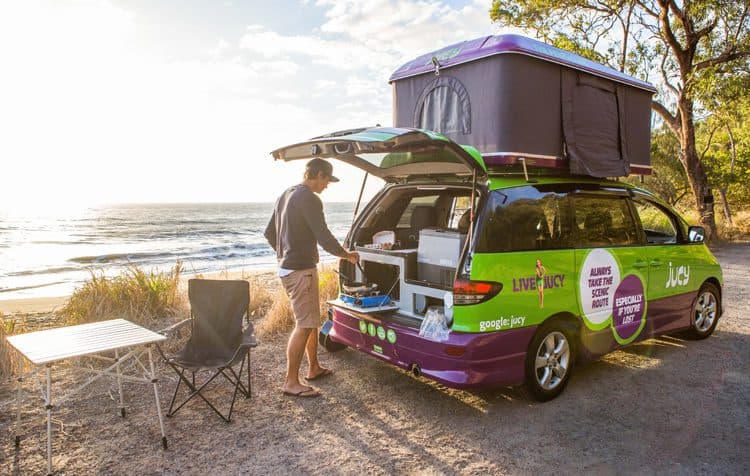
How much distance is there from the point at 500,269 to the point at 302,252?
1604mm

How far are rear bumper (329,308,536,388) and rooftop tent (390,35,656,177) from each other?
1.42 metres

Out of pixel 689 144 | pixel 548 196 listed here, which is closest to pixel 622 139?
pixel 548 196

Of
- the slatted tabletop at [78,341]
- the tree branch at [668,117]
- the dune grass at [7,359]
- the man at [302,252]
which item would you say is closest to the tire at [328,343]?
the man at [302,252]

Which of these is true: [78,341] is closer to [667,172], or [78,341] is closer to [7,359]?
[7,359]

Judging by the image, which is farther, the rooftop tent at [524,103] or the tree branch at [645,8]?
the tree branch at [645,8]

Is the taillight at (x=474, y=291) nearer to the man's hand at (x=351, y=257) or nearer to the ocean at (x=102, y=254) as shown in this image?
the man's hand at (x=351, y=257)

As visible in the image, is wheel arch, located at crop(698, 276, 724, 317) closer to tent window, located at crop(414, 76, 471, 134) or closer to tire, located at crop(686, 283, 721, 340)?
tire, located at crop(686, 283, 721, 340)

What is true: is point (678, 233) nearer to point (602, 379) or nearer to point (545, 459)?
point (602, 379)

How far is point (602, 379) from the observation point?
15.8ft

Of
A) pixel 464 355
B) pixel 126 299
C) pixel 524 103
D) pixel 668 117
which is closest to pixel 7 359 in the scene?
pixel 126 299

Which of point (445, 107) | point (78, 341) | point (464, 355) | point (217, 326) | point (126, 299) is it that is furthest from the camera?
point (126, 299)

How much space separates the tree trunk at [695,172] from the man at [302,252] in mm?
14087

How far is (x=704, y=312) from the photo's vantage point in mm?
6000

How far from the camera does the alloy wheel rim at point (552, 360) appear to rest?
4.17m
